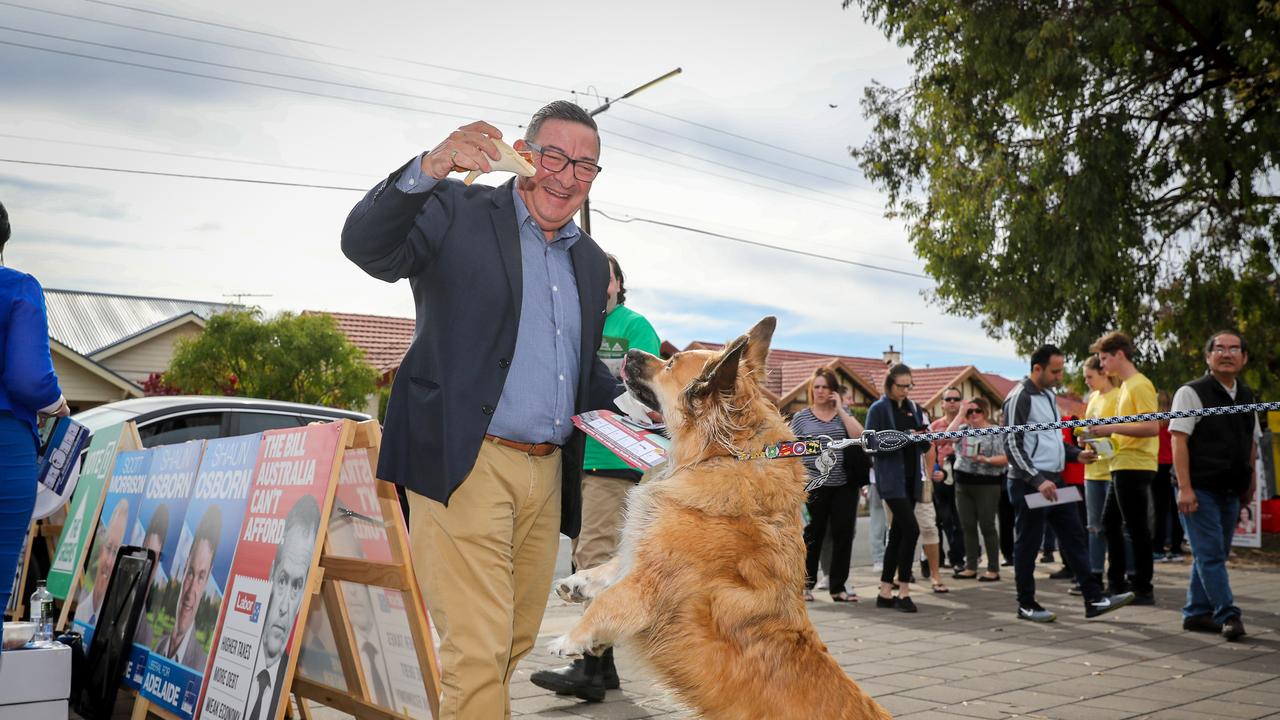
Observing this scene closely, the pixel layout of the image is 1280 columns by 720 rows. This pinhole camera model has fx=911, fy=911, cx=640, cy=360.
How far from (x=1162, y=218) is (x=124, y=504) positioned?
15301 millimetres

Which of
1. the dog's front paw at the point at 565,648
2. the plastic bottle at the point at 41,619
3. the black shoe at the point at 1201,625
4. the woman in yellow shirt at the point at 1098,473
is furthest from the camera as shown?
the woman in yellow shirt at the point at 1098,473

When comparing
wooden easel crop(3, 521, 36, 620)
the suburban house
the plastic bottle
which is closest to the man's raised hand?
the plastic bottle

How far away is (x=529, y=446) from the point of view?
3176 mm

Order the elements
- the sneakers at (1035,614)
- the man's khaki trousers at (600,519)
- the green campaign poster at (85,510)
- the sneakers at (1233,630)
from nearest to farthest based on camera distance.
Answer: the man's khaki trousers at (600,519) < the green campaign poster at (85,510) < the sneakers at (1233,630) < the sneakers at (1035,614)

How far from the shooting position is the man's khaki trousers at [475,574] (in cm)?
291

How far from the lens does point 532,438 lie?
318cm

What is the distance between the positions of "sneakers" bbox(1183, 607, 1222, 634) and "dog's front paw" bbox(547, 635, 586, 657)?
22.1 feet

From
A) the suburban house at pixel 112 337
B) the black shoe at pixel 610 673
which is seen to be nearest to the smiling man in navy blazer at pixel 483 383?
the black shoe at pixel 610 673

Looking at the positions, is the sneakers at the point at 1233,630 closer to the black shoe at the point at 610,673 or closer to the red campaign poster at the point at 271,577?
the black shoe at the point at 610,673

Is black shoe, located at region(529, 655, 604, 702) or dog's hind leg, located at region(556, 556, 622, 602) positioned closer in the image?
dog's hind leg, located at region(556, 556, 622, 602)

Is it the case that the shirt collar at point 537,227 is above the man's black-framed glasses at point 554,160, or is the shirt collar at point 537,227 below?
below

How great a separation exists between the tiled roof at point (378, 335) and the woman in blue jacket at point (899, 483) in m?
31.5

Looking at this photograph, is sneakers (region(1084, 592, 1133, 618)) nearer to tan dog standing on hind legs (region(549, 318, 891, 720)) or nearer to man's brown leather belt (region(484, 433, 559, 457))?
tan dog standing on hind legs (region(549, 318, 891, 720))

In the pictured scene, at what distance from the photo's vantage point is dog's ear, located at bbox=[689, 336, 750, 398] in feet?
11.5
